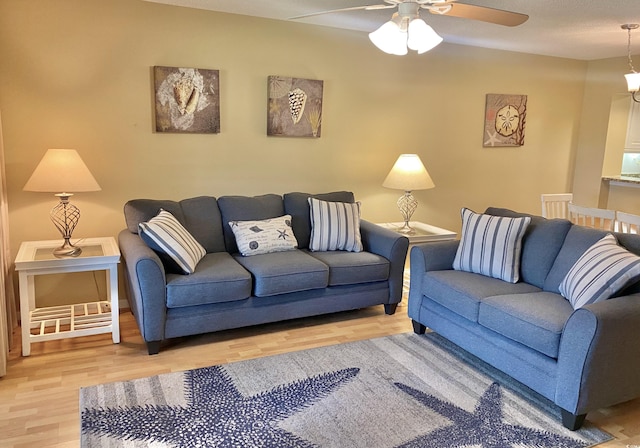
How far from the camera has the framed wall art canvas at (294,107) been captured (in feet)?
13.5

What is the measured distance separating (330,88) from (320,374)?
2639mm

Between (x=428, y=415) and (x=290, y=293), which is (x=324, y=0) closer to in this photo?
(x=290, y=293)

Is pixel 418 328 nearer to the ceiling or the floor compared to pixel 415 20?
nearer to the floor

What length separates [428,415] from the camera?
96.6 inches

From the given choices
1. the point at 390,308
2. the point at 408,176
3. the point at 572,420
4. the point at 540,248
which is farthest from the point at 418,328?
the point at 408,176

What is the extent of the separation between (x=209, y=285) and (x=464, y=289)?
1619 millimetres

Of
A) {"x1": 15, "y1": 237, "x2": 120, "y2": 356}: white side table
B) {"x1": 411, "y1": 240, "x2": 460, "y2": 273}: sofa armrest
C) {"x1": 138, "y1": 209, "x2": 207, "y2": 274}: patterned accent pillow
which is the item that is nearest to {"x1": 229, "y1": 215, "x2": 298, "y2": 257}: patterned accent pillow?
{"x1": 138, "y1": 209, "x2": 207, "y2": 274}: patterned accent pillow

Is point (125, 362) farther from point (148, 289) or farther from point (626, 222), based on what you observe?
point (626, 222)

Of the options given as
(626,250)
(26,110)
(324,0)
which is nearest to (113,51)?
(26,110)

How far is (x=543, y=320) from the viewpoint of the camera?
2.46 meters

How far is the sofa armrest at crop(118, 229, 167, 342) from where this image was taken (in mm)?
2854

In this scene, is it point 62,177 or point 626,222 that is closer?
point 62,177

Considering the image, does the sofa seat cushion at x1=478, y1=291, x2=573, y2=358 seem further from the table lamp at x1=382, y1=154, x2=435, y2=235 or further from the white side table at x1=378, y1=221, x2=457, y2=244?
the table lamp at x1=382, y1=154, x2=435, y2=235

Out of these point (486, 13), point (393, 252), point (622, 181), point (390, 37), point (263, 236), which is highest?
point (486, 13)
